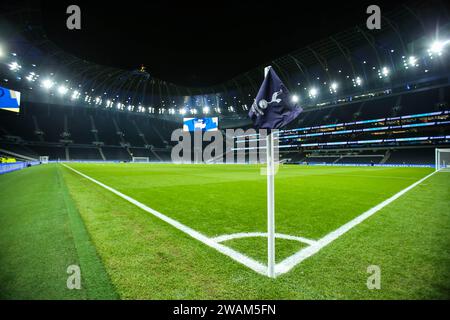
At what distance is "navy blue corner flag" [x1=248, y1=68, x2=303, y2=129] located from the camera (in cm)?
250

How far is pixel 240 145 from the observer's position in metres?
81.4

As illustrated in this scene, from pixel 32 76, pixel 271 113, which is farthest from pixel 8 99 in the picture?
pixel 271 113

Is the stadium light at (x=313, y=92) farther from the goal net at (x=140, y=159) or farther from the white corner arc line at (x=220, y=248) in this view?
the white corner arc line at (x=220, y=248)

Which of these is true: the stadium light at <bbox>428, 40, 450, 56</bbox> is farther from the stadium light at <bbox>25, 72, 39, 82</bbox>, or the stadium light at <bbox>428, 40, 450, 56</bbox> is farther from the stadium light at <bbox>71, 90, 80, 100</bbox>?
the stadium light at <bbox>71, 90, 80, 100</bbox>

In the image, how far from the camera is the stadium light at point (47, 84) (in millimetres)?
58069

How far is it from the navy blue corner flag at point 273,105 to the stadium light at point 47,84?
3045 inches

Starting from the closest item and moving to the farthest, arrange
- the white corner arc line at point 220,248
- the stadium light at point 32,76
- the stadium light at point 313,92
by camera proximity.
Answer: the white corner arc line at point 220,248
the stadium light at point 32,76
the stadium light at point 313,92

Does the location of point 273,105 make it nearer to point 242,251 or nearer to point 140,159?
point 242,251

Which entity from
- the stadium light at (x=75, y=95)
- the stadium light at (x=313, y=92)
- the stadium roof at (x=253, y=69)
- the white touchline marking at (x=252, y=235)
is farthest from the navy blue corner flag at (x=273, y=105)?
the stadium light at (x=75, y=95)

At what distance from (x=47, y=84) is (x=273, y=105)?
7935 centimetres

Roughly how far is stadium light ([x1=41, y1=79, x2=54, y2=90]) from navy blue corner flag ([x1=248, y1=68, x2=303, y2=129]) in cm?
7735

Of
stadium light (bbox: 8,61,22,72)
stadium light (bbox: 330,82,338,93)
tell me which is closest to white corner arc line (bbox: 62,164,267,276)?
stadium light (bbox: 8,61,22,72)

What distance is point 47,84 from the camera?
59344mm

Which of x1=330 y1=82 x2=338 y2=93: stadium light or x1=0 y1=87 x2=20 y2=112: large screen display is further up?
x1=330 y1=82 x2=338 y2=93: stadium light
